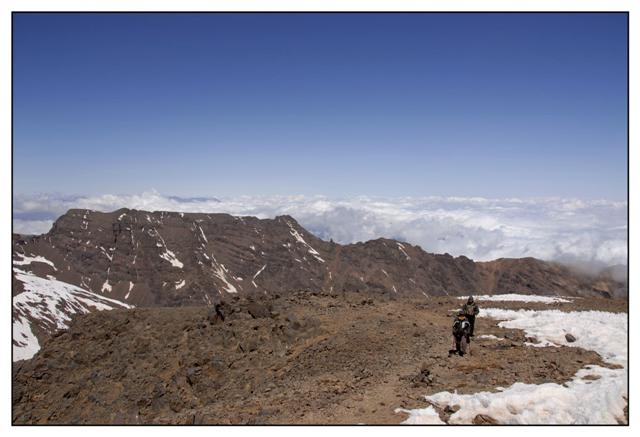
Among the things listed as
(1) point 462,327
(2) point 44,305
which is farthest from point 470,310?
(2) point 44,305

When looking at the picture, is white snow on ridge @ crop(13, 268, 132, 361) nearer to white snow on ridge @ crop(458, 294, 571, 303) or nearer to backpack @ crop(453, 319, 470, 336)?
white snow on ridge @ crop(458, 294, 571, 303)

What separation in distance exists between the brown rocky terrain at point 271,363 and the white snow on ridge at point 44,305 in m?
125

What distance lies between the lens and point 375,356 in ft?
66.2

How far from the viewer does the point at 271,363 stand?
71.7 feet

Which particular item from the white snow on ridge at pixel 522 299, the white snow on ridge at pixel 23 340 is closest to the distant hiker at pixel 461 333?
the white snow on ridge at pixel 522 299

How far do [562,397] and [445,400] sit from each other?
3391 mm

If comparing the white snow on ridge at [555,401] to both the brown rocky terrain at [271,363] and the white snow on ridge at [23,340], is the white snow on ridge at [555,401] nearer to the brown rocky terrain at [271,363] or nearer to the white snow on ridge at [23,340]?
the brown rocky terrain at [271,363]

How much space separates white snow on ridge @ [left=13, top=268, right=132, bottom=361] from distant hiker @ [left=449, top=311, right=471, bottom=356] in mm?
143889

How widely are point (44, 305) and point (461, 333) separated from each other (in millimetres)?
187655

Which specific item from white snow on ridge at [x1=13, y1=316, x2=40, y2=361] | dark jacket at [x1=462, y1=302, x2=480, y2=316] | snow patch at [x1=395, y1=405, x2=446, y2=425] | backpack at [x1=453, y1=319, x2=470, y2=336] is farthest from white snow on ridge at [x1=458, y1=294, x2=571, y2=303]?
white snow on ridge at [x1=13, y1=316, x2=40, y2=361]

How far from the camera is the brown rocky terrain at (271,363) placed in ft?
52.4

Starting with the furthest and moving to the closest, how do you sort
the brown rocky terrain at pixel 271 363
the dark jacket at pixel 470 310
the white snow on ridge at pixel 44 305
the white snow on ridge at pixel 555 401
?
the white snow on ridge at pixel 44 305 < the dark jacket at pixel 470 310 < the brown rocky terrain at pixel 271 363 < the white snow on ridge at pixel 555 401
